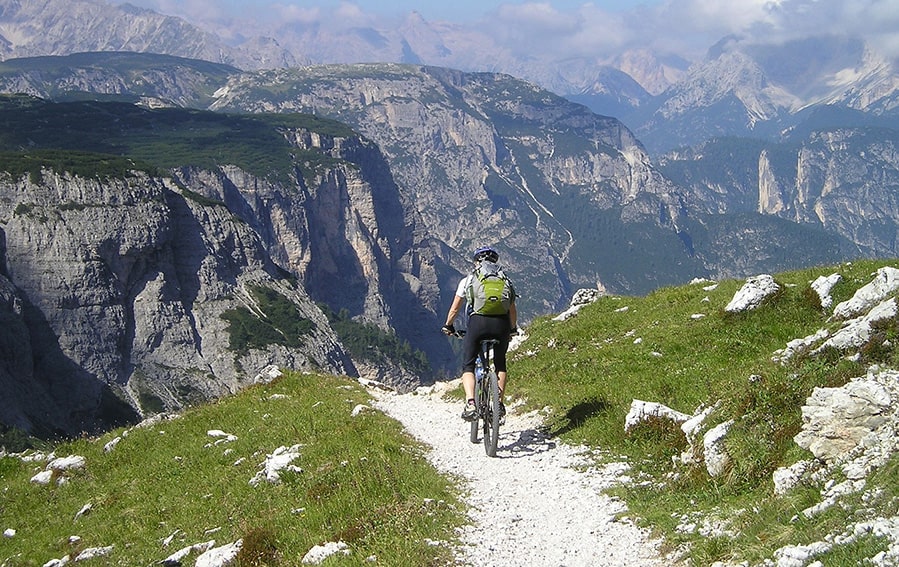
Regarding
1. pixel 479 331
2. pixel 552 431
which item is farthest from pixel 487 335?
pixel 552 431

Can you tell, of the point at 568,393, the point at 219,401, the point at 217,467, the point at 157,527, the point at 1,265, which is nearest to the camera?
the point at 157,527

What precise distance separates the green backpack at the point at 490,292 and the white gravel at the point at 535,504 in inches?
126

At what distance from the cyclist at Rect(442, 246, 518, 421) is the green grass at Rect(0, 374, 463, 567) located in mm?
1988

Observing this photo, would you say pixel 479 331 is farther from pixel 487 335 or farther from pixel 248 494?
pixel 248 494

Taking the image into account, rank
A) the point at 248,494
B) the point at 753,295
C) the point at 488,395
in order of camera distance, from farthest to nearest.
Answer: the point at 753,295 < the point at 488,395 < the point at 248,494

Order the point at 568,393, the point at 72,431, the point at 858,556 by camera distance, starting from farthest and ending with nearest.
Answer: the point at 72,431, the point at 568,393, the point at 858,556

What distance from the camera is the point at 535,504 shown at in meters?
12.7

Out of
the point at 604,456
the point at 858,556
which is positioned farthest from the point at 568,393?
the point at 858,556

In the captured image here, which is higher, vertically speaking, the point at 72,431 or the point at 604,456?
the point at 604,456

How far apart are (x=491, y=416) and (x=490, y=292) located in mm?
2690

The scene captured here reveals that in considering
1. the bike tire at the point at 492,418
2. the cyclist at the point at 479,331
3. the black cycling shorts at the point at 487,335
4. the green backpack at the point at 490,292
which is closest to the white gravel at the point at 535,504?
the bike tire at the point at 492,418

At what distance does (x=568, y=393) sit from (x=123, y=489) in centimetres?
1136

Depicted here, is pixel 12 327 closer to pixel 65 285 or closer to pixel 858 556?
pixel 65 285

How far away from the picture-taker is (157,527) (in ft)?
48.2
